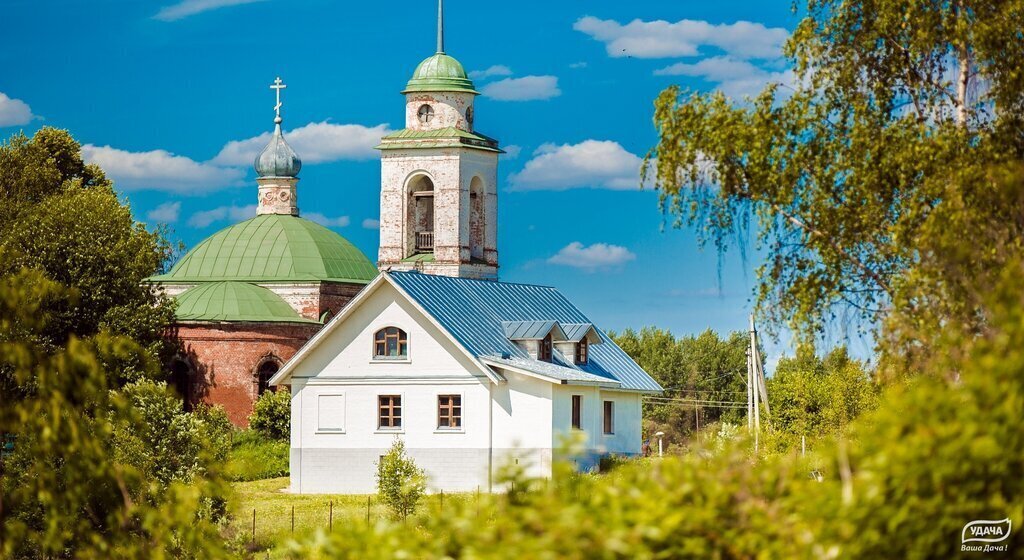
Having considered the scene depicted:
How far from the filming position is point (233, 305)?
55.8 meters

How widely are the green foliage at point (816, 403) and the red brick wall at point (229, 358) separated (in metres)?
18.3

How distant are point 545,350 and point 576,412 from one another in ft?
7.55

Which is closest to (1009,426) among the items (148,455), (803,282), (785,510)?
(785,510)

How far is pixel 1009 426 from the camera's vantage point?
8883 mm

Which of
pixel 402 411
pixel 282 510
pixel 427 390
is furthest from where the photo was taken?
pixel 402 411

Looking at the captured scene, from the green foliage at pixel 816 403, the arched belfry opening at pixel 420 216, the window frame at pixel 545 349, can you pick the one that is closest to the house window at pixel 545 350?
the window frame at pixel 545 349

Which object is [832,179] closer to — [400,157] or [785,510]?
[785,510]

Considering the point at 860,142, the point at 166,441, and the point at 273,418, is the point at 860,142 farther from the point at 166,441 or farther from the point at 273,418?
Result: the point at 273,418

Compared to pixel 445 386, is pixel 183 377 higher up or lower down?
higher up

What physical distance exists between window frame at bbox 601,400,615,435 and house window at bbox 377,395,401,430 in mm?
6121

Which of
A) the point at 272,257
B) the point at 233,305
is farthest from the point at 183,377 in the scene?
the point at 272,257

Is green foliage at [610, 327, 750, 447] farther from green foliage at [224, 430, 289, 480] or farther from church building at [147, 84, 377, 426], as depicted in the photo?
green foliage at [224, 430, 289, 480]

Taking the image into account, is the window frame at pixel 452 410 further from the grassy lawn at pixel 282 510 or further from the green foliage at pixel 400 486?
the green foliage at pixel 400 486

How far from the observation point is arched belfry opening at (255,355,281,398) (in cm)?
5488
